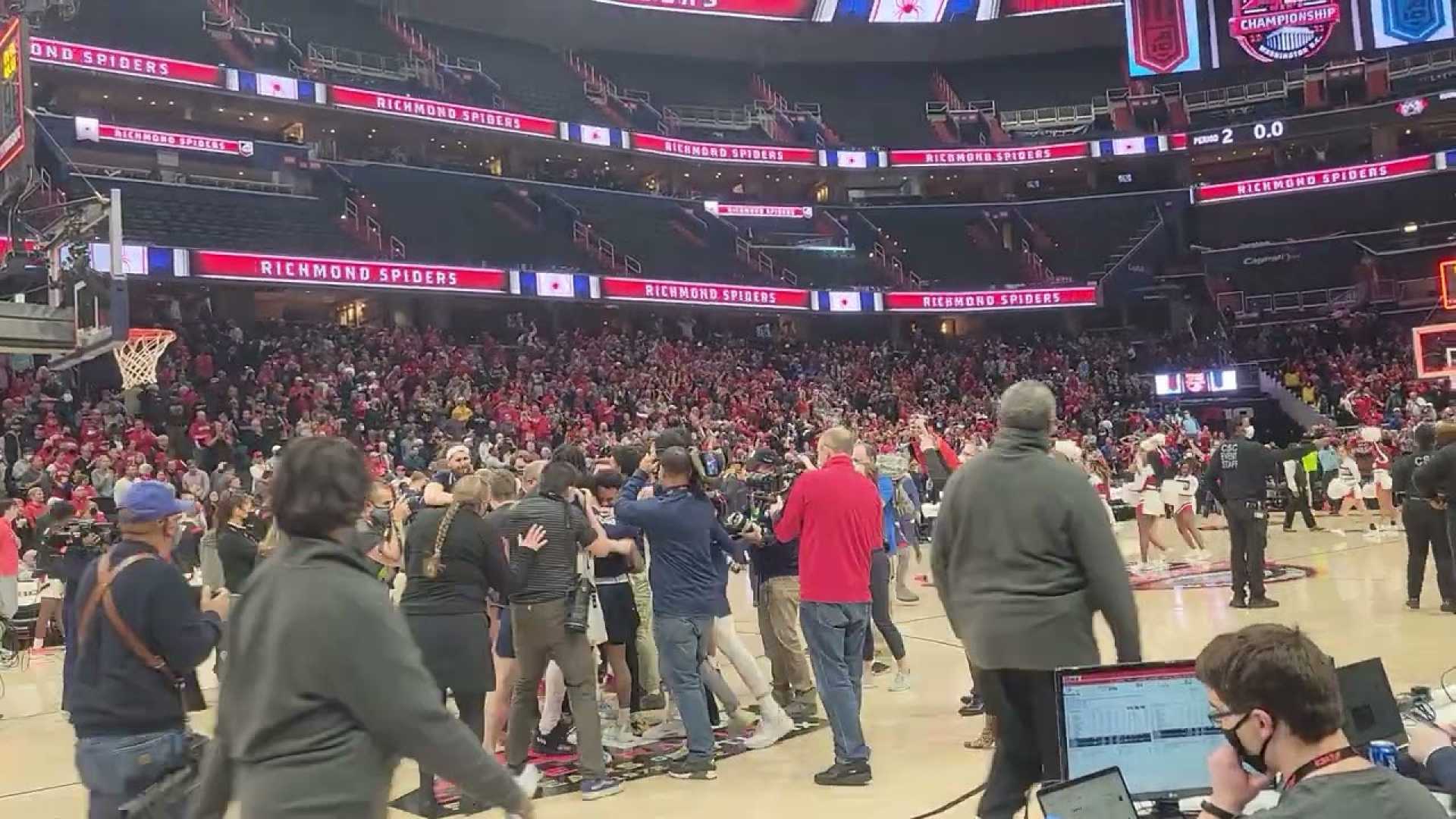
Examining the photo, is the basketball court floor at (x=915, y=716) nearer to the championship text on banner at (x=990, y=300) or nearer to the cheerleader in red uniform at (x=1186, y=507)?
the cheerleader in red uniform at (x=1186, y=507)

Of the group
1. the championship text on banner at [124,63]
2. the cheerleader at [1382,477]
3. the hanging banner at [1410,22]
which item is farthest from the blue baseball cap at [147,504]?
the hanging banner at [1410,22]

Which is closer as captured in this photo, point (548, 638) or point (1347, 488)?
point (548, 638)

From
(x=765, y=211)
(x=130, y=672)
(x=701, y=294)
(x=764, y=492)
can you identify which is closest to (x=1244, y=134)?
(x=765, y=211)

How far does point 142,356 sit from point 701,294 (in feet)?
61.1

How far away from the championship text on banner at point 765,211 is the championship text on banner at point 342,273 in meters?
12.3

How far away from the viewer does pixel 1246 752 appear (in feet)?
7.68

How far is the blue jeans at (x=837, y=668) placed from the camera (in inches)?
226

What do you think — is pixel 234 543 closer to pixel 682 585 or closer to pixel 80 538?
pixel 80 538

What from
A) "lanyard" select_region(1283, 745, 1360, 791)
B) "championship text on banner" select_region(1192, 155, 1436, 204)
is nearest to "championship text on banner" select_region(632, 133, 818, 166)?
"championship text on banner" select_region(1192, 155, 1436, 204)

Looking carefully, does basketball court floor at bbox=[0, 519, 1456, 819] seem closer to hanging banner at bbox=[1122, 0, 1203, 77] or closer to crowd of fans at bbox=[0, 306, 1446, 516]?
crowd of fans at bbox=[0, 306, 1446, 516]

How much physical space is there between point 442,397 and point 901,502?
13.9m

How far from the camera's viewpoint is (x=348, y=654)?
2.33 meters

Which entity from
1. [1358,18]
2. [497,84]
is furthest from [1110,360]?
[497,84]

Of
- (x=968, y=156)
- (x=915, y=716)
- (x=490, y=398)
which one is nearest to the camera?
(x=915, y=716)
